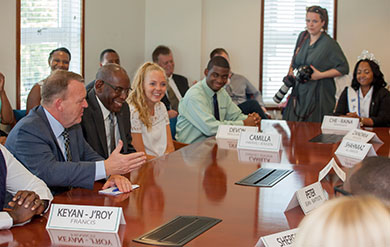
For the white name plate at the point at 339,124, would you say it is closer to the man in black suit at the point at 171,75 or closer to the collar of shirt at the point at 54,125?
the collar of shirt at the point at 54,125

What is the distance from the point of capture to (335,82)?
5777mm

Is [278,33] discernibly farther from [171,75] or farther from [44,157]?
[44,157]

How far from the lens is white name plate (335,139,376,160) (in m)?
3.22

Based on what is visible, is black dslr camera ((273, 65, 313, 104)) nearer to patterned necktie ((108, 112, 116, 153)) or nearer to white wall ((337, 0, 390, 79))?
white wall ((337, 0, 390, 79))

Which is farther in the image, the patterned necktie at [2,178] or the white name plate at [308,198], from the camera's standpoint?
the patterned necktie at [2,178]

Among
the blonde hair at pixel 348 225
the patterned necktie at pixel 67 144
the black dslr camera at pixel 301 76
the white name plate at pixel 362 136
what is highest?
the black dslr camera at pixel 301 76

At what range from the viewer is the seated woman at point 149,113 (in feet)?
12.9

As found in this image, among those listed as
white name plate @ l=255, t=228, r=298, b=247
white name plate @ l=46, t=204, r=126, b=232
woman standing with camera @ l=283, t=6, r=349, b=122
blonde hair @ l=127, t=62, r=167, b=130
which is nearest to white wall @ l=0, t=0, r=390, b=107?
woman standing with camera @ l=283, t=6, r=349, b=122

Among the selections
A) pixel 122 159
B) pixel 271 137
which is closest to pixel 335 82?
pixel 271 137

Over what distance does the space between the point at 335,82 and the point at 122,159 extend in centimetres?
378

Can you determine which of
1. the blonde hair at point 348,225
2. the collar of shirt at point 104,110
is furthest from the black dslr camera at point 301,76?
the blonde hair at point 348,225

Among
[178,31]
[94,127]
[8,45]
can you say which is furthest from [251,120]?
[178,31]

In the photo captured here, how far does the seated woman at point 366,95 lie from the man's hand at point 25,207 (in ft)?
12.3

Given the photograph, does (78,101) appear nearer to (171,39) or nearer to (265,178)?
(265,178)
